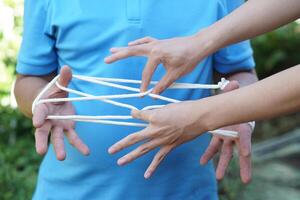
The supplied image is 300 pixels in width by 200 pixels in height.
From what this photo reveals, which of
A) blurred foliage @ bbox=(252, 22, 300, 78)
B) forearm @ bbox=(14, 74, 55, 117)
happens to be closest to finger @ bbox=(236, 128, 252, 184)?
forearm @ bbox=(14, 74, 55, 117)

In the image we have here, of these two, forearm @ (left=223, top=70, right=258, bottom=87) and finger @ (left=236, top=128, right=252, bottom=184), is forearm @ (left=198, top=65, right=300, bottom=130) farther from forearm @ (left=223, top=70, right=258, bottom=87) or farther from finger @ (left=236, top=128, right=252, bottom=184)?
forearm @ (left=223, top=70, right=258, bottom=87)

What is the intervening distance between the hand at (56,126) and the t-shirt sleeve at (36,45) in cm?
21

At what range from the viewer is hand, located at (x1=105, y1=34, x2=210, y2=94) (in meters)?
1.86

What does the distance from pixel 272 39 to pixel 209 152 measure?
14.2 ft

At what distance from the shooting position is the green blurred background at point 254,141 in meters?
3.71

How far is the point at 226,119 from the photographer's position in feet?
5.66

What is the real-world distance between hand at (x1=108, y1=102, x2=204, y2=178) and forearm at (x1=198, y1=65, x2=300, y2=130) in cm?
3

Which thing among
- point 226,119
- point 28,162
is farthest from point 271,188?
point 226,119

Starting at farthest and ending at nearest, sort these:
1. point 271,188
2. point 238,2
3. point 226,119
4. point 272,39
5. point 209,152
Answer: point 272,39 < point 271,188 < point 238,2 < point 209,152 < point 226,119

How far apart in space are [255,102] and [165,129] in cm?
23

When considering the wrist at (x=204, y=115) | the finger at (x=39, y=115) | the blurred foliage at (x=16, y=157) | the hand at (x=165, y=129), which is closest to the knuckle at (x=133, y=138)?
the hand at (x=165, y=129)

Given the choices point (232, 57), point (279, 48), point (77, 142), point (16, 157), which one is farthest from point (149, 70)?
point (279, 48)

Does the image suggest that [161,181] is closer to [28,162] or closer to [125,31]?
[125,31]

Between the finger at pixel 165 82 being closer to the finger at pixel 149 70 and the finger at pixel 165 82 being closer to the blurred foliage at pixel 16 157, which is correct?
the finger at pixel 149 70
